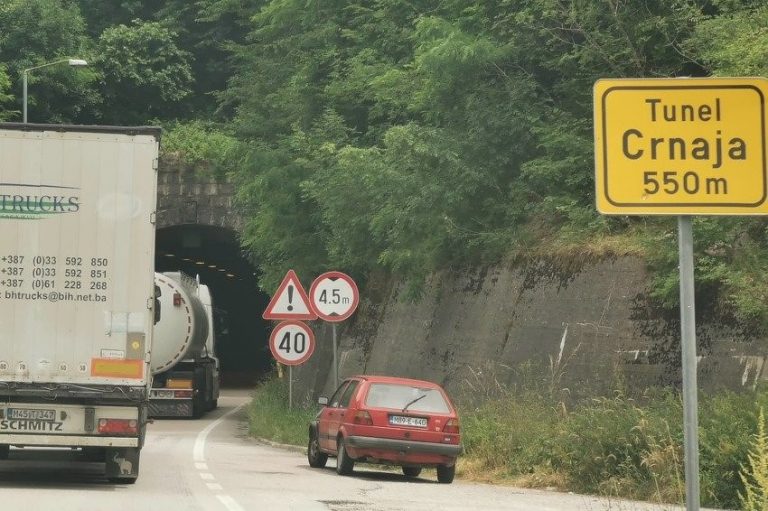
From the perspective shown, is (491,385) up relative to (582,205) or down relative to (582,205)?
down

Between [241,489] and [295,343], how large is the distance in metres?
9.15

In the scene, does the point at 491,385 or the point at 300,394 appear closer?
the point at 491,385

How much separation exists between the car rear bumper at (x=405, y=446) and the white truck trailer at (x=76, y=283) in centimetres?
356

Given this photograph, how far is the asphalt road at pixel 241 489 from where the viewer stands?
14023 mm

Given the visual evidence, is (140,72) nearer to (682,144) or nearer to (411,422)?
(411,422)

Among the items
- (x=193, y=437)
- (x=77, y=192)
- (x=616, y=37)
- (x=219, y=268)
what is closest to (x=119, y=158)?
(x=77, y=192)

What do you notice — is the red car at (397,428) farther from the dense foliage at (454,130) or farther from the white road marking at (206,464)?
the dense foliage at (454,130)

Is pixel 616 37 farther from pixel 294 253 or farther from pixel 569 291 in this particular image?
pixel 294 253

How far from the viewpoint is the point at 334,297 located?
23.5 metres

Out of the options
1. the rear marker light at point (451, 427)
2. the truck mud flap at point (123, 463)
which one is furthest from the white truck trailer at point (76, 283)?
the rear marker light at point (451, 427)

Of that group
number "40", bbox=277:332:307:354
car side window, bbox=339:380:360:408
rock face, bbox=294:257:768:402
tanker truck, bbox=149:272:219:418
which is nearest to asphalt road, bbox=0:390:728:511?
car side window, bbox=339:380:360:408

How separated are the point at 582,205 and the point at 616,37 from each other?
9.14 ft

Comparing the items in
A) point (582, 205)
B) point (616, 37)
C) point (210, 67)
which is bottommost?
point (582, 205)

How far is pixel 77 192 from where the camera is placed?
608 inches
